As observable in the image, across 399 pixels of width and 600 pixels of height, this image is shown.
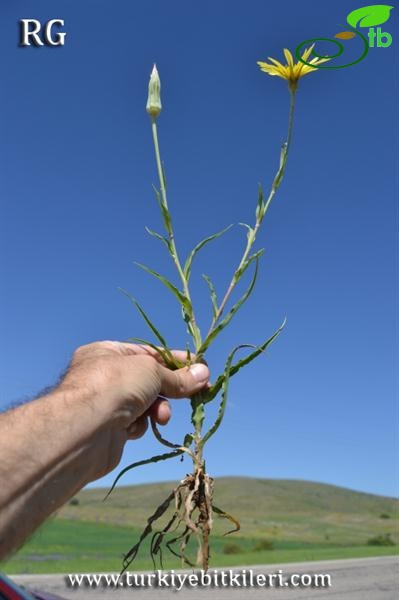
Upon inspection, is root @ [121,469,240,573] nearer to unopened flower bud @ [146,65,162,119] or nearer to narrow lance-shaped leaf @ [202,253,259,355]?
narrow lance-shaped leaf @ [202,253,259,355]

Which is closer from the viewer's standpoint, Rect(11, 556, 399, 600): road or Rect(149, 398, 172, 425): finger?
Rect(149, 398, 172, 425): finger

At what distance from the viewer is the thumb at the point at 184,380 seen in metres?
2.01

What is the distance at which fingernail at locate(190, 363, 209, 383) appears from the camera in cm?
201

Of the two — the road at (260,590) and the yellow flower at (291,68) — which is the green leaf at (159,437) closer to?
the yellow flower at (291,68)

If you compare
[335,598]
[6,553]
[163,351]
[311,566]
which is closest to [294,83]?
[163,351]

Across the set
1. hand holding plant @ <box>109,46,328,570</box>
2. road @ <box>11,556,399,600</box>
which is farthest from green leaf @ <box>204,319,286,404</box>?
road @ <box>11,556,399,600</box>

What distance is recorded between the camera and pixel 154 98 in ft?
6.98

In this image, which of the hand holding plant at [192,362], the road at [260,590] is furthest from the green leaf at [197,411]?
the road at [260,590]

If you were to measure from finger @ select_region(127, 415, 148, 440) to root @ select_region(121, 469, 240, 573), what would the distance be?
24 cm

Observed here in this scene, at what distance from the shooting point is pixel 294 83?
2143mm

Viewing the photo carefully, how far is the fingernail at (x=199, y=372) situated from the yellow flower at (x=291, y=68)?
817 mm

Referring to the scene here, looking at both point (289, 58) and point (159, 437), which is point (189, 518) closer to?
point (159, 437)

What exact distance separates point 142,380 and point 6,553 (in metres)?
0.53

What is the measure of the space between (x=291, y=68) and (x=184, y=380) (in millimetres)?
909
